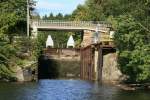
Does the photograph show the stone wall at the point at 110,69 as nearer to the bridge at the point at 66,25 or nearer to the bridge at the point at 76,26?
the bridge at the point at 76,26

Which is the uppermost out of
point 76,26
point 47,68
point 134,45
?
point 76,26

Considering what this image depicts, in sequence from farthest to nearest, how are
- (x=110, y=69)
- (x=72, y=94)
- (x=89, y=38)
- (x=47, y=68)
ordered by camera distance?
1. (x=89, y=38)
2. (x=47, y=68)
3. (x=110, y=69)
4. (x=72, y=94)

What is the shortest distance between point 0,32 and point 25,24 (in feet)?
56.3

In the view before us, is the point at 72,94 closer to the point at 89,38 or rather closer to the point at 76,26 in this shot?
the point at 89,38

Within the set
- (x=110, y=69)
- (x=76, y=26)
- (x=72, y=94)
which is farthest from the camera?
(x=76, y=26)

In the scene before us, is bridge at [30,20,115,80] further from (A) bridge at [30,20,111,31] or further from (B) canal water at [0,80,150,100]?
(B) canal water at [0,80,150,100]

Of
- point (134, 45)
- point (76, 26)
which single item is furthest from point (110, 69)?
point (76, 26)

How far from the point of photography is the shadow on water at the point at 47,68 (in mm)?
104331

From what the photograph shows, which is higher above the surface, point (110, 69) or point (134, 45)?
point (134, 45)

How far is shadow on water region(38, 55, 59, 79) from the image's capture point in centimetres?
10433

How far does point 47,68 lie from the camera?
108m

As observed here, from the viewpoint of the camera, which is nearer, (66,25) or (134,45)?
(134,45)

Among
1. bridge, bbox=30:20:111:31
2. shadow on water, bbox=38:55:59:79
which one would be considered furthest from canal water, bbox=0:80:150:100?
bridge, bbox=30:20:111:31

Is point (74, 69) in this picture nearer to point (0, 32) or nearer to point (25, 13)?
point (25, 13)
